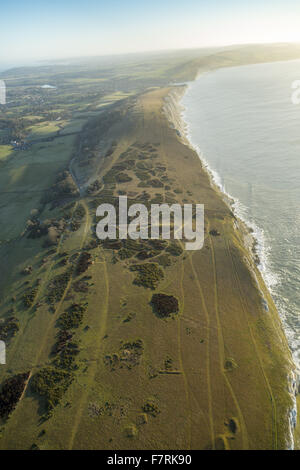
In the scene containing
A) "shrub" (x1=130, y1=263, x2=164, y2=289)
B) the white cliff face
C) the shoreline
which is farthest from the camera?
"shrub" (x1=130, y1=263, x2=164, y2=289)

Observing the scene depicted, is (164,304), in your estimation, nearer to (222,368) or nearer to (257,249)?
(222,368)

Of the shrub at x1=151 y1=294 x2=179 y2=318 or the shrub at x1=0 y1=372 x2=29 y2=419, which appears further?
the shrub at x1=151 y1=294 x2=179 y2=318

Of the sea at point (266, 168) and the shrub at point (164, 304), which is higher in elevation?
the sea at point (266, 168)

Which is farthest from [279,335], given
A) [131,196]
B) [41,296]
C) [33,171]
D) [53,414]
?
[33,171]

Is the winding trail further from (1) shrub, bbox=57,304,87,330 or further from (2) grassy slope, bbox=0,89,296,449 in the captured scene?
(1) shrub, bbox=57,304,87,330

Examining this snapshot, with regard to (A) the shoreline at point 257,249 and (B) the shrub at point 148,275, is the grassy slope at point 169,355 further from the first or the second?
(B) the shrub at point 148,275

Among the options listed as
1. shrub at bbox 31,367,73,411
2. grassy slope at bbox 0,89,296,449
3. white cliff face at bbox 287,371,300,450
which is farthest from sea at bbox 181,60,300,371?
shrub at bbox 31,367,73,411

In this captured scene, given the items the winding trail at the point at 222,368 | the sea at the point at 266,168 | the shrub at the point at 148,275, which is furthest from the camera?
the sea at the point at 266,168

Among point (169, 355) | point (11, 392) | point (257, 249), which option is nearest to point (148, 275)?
point (169, 355)

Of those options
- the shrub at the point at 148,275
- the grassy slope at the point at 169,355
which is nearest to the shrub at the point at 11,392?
the grassy slope at the point at 169,355
